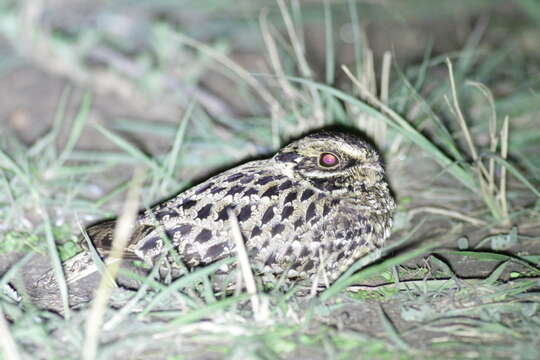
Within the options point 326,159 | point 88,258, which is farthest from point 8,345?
point 326,159

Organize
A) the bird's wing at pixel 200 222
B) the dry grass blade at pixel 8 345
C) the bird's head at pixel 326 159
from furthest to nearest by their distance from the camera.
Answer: the bird's head at pixel 326 159 < the bird's wing at pixel 200 222 < the dry grass blade at pixel 8 345

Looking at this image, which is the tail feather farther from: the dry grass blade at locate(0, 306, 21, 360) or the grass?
the dry grass blade at locate(0, 306, 21, 360)

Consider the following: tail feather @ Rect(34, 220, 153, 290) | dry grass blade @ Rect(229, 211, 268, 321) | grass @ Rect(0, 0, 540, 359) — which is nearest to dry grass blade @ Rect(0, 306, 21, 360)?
grass @ Rect(0, 0, 540, 359)

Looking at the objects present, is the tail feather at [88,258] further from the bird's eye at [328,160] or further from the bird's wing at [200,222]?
the bird's eye at [328,160]

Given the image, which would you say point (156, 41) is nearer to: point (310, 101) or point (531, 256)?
point (310, 101)

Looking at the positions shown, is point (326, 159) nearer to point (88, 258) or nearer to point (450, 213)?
point (450, 213)

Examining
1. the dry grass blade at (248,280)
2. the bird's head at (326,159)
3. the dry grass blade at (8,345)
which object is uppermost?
the bird's head at (326,159)

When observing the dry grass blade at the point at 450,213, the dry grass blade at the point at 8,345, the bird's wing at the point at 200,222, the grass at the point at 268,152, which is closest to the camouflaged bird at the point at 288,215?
the bird's wing at the point at 200,222
